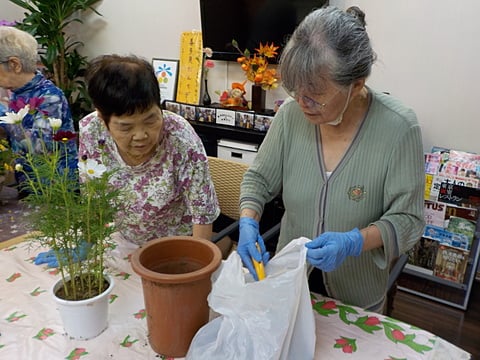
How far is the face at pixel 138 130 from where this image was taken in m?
1.10

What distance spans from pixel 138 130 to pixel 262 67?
1.90 m

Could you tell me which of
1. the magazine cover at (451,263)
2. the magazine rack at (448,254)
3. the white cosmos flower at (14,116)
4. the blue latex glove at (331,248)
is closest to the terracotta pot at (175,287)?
the blue latex glove at (331,248)

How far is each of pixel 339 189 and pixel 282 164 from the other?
20 cm

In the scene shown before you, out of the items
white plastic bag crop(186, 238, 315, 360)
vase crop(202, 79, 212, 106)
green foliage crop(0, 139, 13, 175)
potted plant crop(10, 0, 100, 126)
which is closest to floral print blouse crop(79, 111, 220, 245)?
white plastic bag crop(186, 238, 315, 360)

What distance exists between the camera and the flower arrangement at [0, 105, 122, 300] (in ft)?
2.63

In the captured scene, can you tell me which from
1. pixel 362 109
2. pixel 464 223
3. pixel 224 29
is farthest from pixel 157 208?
pixel 224 29

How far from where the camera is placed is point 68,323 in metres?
0.86

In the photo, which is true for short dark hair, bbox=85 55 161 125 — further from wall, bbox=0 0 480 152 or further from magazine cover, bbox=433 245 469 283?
magazine cover, bbox=433 245 469 283

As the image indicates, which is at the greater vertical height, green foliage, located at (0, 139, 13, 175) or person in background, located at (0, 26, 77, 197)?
person in background, located at (0, 26, 77, 197)

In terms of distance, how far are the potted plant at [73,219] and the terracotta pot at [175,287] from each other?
0.37 feet

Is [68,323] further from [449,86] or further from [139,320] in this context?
[449,86]

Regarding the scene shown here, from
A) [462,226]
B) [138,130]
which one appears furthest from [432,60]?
[138,130]

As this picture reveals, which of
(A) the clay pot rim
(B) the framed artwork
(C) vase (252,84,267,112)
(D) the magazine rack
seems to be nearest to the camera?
(A) the clay pot rim

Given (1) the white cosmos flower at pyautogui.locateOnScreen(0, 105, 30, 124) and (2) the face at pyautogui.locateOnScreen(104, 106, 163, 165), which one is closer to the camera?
(1) the white cosmos flower at pyautogui.locateOnScreen(0, 105, 30, 124)
